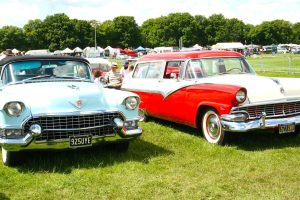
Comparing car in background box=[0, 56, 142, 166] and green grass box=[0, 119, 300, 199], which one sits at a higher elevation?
car in background box=[0, 56, 142, 166]

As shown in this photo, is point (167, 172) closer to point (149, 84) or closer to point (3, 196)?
point (3, 196)

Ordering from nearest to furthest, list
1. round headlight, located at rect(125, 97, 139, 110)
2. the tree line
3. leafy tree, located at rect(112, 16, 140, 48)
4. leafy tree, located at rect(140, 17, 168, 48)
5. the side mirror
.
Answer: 1. round headlight, located at rect(125, 97, 139, 110)
2. the side mirror
3. the tree line
4. leafy tree, located at rect(112, 16, 140, 48)
5. leafy tree, located at rect(140, 17, 168, 48)

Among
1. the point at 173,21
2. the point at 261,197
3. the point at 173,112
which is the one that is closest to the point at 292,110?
the point at 173,112

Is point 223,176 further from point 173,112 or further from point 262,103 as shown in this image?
point 173,112

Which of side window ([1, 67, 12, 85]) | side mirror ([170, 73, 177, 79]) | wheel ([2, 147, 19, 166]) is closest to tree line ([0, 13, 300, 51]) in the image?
side mirror ([170, 73, 177, 79])

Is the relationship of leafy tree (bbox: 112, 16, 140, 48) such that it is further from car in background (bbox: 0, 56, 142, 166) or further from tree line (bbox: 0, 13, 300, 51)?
car in background (bbox: 0, 56, 142, 166)

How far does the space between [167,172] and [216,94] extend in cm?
186

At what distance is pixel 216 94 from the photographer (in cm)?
696

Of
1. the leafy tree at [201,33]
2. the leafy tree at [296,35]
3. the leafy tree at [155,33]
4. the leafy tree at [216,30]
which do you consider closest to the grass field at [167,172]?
the leafy tree at [155,33]

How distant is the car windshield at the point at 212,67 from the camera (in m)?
8.03

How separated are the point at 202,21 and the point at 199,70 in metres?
125

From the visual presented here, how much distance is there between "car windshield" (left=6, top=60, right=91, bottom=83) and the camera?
22.6 ft

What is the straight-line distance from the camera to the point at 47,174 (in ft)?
18.8

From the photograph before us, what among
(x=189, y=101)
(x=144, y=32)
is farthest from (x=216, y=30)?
(x=189, y=101)
